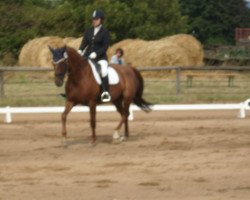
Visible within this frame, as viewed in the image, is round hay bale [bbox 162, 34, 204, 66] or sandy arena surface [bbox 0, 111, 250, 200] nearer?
sandy arena surface [bbox 0, 111, 250, 200]

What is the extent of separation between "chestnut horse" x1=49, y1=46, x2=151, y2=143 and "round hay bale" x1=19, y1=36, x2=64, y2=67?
57.4 ft

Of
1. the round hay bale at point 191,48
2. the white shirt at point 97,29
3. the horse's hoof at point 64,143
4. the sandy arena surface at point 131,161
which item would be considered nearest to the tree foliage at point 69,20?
the round hay bale at point 191,48

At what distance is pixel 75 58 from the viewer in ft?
39.7

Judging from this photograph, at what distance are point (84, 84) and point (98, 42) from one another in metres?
0.79

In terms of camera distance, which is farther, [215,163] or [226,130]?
[226,130]

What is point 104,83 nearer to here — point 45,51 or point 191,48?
point 191,48

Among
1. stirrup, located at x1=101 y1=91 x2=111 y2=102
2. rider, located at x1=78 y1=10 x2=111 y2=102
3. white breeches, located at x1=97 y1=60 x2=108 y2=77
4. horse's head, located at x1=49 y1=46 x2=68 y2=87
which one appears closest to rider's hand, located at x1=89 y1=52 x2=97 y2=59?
rider, located at x1=78 y1=10 x2=111 y2=102

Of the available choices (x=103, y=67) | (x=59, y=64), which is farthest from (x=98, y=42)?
(x=59, y=64)

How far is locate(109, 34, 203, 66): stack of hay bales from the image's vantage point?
2944 centimetres

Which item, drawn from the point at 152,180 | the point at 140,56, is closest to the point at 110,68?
the point at 152,180

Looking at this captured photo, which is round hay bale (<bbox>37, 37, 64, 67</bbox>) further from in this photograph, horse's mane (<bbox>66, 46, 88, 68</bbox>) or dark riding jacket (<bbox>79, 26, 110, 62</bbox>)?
horse's mane (<bbox>66, 46, 88, 68</bbox>)

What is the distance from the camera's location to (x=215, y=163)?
10234mm

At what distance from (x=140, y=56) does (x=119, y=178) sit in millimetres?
21255

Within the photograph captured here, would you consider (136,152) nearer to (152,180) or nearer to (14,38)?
(152,180)
